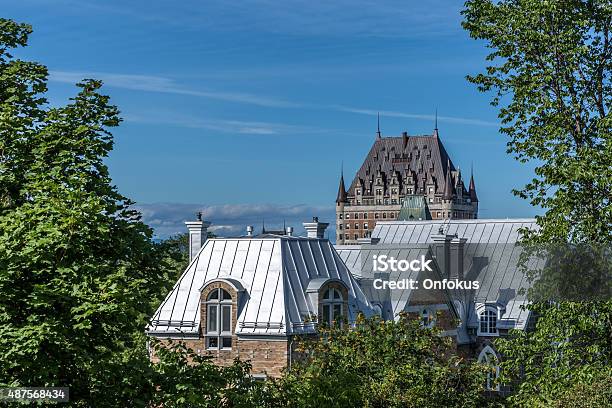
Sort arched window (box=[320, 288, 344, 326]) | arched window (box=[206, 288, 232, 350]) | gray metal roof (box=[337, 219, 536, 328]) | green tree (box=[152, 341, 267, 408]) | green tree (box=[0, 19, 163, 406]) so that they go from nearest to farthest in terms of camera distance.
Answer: green tree (box=[0, 19, 163, 406])
green tree (box=[152, 341, 267, 408])
arched window (box=[206, 288, 232, 350])
arched window (box=[320, 288, 344, 326])
gray metal roof (box=[337, 219, 536, 328])

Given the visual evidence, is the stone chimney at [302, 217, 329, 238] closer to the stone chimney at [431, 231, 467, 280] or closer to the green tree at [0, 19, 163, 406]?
the stone chimney at [431, 231, 467, 280]

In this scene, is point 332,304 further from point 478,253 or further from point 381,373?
point 478,253

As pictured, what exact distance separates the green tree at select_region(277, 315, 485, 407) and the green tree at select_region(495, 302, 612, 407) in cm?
194

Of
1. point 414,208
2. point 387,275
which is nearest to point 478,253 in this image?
point 387,275

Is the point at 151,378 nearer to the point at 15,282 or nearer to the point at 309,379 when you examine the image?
the point at 15,282

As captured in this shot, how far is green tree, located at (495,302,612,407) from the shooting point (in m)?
23.3

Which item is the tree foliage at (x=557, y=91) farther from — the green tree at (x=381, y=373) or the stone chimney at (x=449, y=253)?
the stone chimney at (x=449, y=253)

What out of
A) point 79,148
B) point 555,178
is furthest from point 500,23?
point 79,148

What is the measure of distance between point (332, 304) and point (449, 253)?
624 inches

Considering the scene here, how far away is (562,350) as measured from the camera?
78.6 ft

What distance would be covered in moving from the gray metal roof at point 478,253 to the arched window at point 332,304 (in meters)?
6.42

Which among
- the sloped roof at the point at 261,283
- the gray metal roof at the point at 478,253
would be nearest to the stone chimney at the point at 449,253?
the gray metal roof at the point at 478,253

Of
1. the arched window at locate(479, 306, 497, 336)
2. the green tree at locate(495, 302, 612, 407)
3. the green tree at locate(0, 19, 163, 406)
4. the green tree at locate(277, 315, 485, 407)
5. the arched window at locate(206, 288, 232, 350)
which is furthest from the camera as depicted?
the arched window at locate(479, 306, 497, 336)

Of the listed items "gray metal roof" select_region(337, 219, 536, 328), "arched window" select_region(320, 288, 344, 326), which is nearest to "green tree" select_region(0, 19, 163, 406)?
"arched window" select_region(320, 288, 344, 326)
